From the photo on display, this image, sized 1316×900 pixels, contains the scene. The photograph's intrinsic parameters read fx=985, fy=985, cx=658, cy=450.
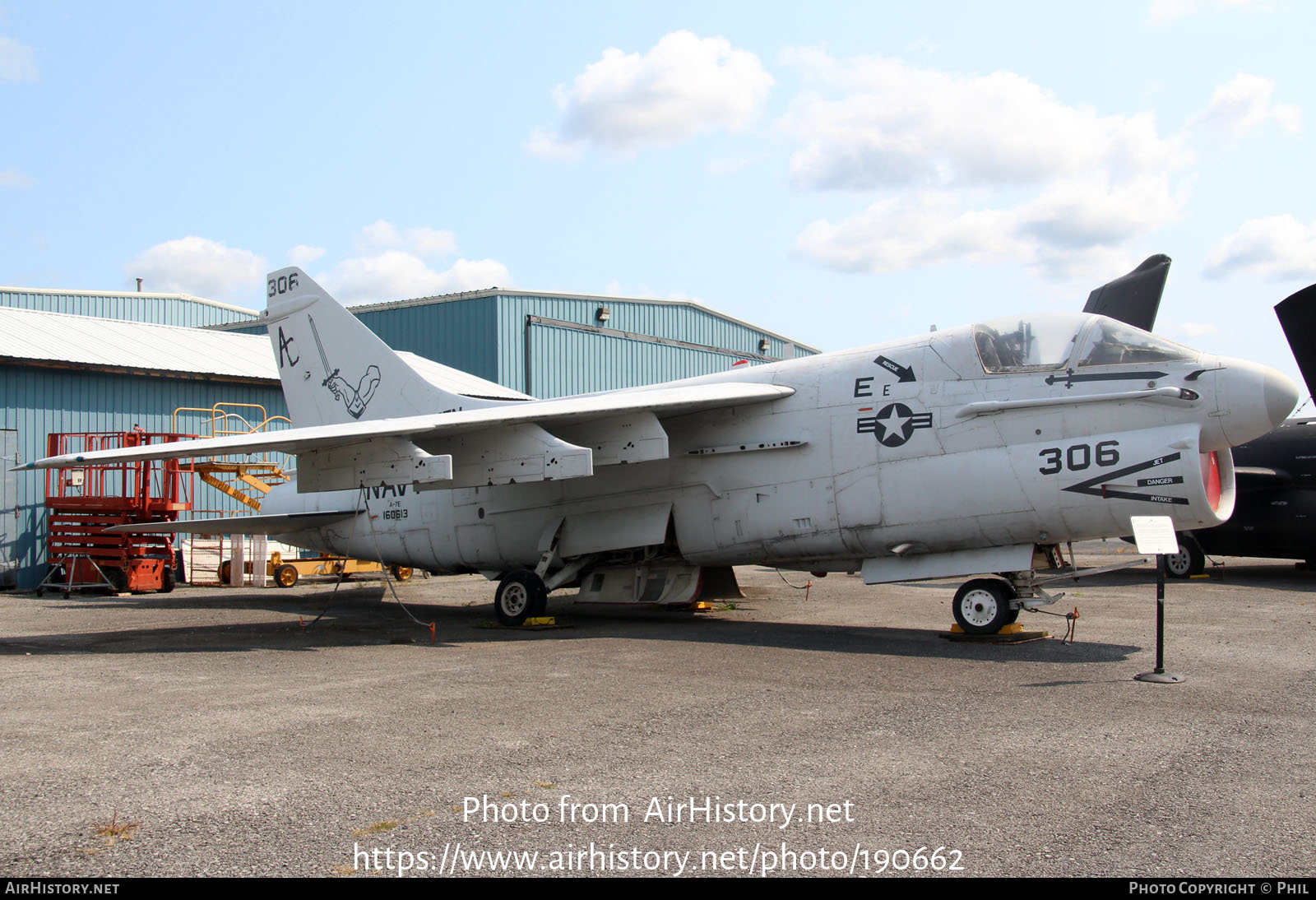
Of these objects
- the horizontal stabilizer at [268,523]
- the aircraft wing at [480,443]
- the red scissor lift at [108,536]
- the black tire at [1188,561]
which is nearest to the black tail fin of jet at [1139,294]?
the black tire at [1188,561]

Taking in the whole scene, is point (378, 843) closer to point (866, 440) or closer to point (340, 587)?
point (866, 440)

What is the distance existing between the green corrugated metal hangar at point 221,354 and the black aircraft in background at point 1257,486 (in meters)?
16.1

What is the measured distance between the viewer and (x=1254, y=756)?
5484mm

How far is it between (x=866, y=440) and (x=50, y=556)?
53.8 ft

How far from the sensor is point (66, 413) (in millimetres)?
19969

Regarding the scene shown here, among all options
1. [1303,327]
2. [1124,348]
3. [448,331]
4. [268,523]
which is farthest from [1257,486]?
[448,331]

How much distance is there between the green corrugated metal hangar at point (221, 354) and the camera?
19.5m

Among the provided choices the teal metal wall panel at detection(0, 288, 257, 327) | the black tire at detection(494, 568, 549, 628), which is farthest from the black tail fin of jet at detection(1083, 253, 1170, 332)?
the teal metal wall panel at detection(0, 288, 257, 327)

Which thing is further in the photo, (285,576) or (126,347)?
(126,347)

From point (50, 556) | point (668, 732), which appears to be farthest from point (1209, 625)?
point (50, 556)

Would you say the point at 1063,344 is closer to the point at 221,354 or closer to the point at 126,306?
the point at 221,354

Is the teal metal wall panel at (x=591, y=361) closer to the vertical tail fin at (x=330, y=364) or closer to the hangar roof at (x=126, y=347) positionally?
the hangar roof at (x=126, y=347)

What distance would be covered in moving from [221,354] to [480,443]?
53.7 feet

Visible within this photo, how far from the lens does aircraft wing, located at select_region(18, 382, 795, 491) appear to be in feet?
33.3
